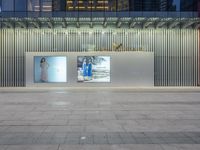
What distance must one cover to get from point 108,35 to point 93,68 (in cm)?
386

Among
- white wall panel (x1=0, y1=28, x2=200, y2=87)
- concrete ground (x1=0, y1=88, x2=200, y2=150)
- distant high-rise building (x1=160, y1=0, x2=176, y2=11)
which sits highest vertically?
distant high-rise building (x1=160, y1=0, x2=176, y2=11)

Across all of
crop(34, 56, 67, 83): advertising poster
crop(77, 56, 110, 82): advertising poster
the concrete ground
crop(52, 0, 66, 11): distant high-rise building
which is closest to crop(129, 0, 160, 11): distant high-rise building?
crop(77, 56, 110, 82): advertising poster

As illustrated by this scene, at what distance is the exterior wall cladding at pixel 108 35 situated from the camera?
3553 cm

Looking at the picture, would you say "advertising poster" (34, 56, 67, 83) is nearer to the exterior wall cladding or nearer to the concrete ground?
the exterior wall cladding

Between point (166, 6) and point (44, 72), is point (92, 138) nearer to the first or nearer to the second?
point (44, 72)

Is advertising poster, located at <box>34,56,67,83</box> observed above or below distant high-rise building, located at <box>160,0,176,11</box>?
below

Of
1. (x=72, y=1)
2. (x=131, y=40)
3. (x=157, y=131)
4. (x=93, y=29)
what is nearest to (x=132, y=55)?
(x=131, y=40)

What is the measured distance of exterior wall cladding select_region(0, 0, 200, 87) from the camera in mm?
35531

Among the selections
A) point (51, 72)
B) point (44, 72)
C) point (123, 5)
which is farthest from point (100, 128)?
point (123, 5)

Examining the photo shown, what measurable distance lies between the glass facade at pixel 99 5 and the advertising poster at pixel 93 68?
5.03 meters

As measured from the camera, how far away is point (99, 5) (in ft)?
118

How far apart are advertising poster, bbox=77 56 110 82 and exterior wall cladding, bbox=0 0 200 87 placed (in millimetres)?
1443

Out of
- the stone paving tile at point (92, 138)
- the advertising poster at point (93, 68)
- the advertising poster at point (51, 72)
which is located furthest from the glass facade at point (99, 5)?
the stone paving tile at point (92, 138)

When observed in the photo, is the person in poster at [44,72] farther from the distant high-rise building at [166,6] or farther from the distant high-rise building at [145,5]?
the distant high-rise building at [166,6]
